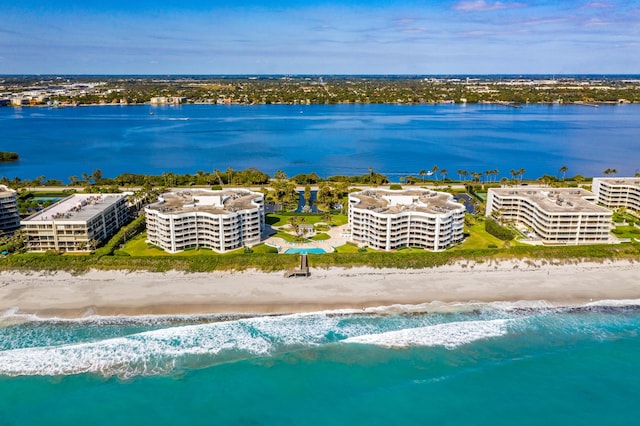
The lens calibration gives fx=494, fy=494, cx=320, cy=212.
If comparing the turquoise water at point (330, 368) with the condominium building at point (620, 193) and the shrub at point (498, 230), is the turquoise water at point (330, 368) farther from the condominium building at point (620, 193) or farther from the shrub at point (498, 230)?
the condominium building at point (620, 193)

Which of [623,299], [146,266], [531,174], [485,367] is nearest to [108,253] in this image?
[146,266]

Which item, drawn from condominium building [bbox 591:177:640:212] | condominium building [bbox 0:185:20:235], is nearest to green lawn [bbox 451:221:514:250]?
condominium building [bbox 591:177:640:212]

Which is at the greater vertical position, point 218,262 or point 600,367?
point 218,262

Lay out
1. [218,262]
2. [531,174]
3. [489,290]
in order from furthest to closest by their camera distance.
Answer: [531,174] < [218,262] < [489,290]

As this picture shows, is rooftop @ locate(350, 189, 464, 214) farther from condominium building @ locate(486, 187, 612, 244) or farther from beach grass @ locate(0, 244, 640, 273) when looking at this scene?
condominium building @ locate(486, 187, 612, 244)

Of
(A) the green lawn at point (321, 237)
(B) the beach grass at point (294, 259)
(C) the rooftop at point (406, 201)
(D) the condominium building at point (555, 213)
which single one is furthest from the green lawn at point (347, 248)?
(D) the condominium building at point (555, 213)

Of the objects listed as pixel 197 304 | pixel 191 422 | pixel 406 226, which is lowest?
pixel 191 422

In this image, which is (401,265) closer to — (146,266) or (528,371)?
(528,371)

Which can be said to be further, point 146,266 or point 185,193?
point 185,193
